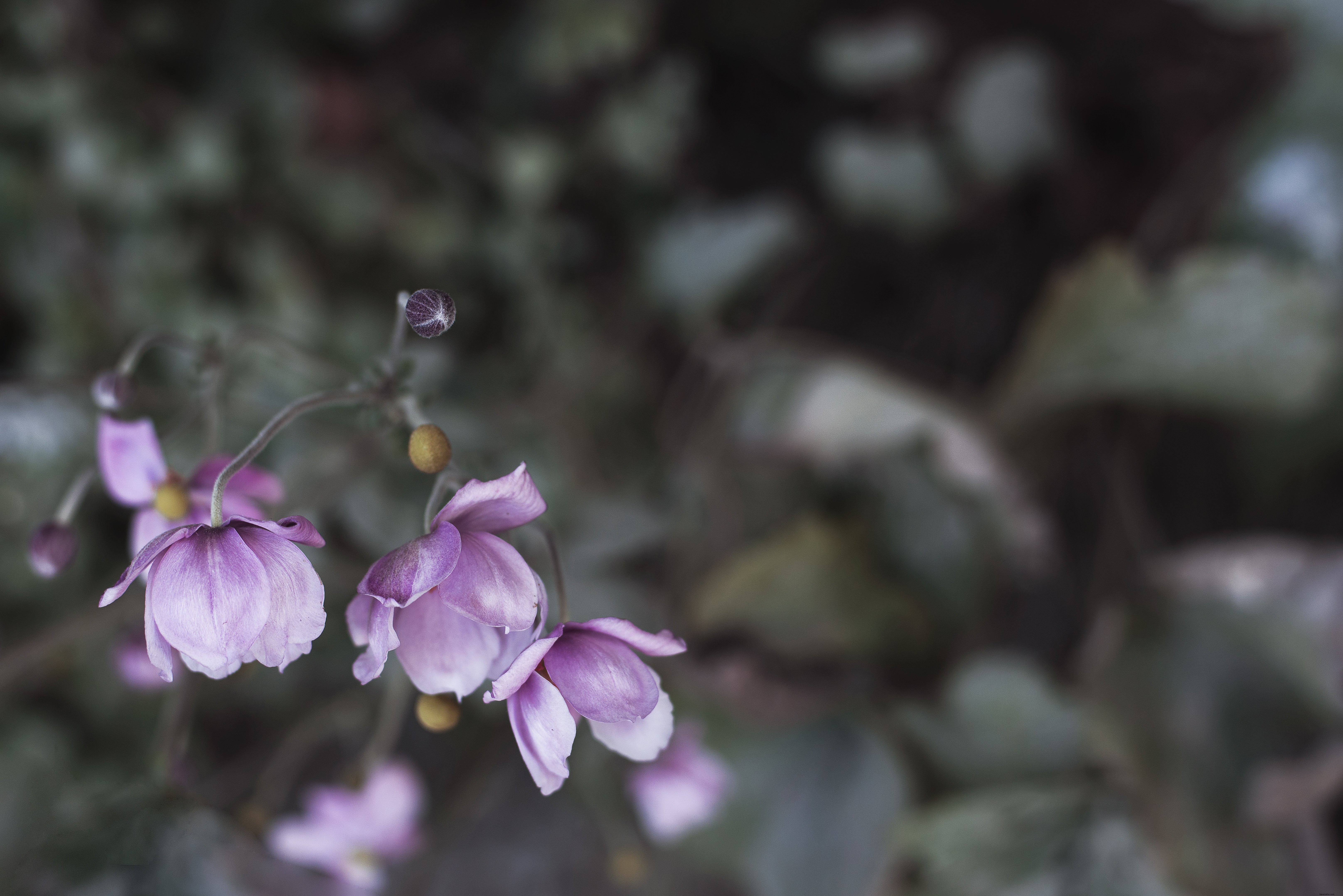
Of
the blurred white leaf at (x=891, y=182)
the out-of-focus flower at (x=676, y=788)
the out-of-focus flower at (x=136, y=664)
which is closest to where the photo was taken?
the out-of-focus flower at (x=136, y=664)

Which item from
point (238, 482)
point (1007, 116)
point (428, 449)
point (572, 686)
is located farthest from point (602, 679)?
point (1007, 116)

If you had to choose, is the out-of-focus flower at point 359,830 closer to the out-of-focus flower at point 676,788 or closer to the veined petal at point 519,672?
the out-of-focus flower at point 676,788

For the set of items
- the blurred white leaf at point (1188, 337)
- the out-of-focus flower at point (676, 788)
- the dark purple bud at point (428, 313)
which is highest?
the dark purple bud at point (428, 313)

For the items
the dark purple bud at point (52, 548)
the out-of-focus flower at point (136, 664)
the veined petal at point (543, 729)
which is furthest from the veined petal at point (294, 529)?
the out-of-focus flower at point (136, 664)

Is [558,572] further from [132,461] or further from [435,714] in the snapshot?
[132,461]

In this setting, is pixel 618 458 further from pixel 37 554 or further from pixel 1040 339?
pixel 37 554

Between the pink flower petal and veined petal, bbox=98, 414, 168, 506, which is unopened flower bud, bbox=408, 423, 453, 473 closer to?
the pink flower petal

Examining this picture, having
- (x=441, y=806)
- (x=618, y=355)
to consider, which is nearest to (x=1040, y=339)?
(x=618, y=355)
